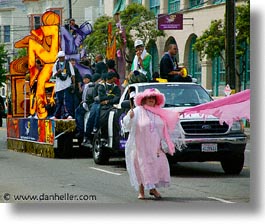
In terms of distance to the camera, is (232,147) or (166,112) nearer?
(166,112)

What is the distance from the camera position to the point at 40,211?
907cm

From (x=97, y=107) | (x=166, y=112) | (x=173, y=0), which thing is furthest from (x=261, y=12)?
(x=173, y=0)

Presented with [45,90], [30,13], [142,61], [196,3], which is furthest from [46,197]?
[196,3]

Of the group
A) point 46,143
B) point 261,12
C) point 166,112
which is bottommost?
point 46,143

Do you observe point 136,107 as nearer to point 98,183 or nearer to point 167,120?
point 167,120

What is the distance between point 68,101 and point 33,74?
113cm

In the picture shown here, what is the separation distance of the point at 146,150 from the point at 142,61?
453cm

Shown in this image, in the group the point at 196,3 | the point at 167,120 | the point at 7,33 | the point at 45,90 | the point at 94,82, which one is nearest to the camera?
the point at 167,120

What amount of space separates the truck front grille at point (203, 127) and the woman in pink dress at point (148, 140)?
101 inches

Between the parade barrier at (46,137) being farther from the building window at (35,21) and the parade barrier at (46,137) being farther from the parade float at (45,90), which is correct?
the building window at (35,21)

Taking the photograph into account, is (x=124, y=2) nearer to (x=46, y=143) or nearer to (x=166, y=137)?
(x=46, y=143)

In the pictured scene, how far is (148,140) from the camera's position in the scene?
34.1ft

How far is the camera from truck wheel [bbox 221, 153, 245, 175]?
13.5 metres

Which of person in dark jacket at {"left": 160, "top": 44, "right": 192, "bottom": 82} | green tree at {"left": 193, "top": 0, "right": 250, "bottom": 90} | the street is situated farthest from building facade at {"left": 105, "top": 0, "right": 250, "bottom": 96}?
the street
